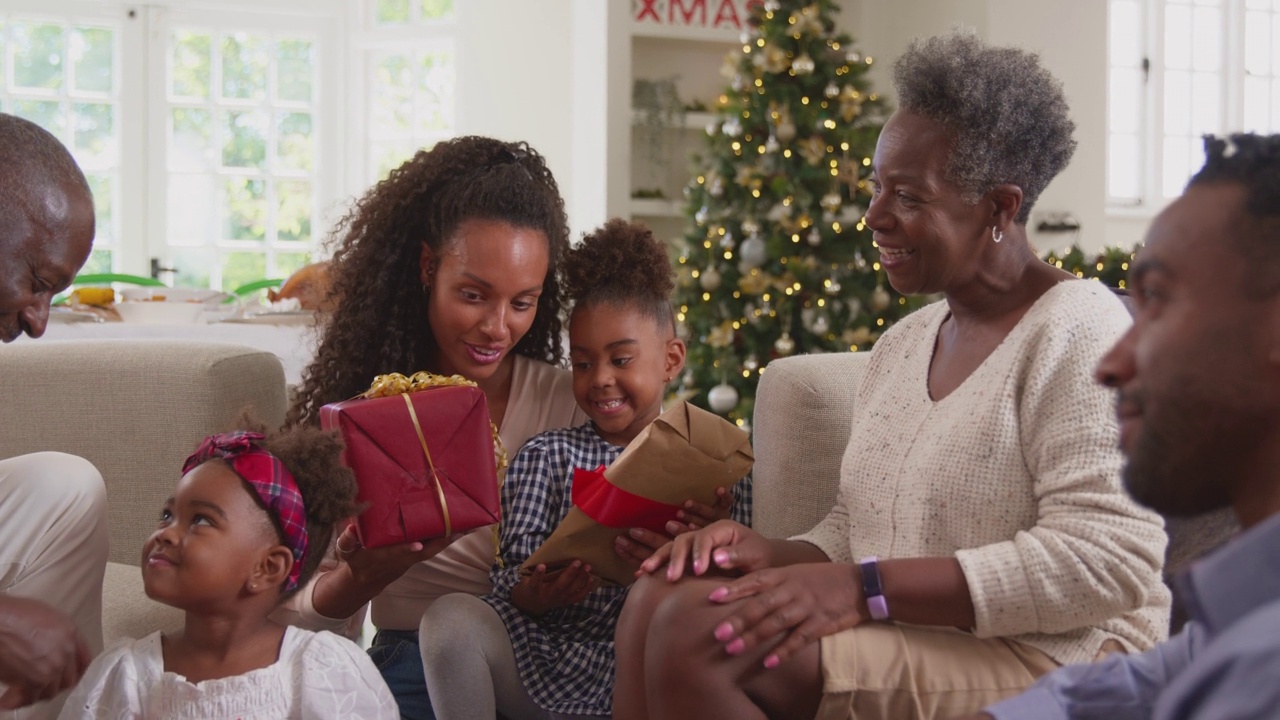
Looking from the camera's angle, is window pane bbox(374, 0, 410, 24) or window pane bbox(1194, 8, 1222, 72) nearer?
window pane bbox(1194, 8, 1222, 72)

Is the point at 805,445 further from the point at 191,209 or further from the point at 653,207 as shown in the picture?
the point at 191,209

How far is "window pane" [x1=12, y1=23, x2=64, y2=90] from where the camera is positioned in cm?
787

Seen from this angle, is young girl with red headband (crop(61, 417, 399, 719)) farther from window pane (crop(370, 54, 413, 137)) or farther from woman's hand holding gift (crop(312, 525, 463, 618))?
window pane (crop(370, 54, 413, 137))

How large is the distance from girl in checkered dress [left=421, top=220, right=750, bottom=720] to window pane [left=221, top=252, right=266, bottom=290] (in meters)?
6.43

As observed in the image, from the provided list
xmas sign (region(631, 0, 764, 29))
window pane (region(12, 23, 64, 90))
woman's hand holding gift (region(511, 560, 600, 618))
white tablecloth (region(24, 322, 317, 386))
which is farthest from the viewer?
window pane (region(12, 23, 64, 90))

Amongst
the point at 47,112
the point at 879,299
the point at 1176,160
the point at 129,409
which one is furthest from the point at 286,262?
the point at 129,409

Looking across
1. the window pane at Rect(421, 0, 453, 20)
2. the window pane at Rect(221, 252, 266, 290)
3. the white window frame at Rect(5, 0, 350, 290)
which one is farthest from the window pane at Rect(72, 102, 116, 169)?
the window pane at Rect(421, 0, 453, 20)

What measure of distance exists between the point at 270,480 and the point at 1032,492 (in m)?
1.14

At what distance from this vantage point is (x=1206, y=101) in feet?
27.2

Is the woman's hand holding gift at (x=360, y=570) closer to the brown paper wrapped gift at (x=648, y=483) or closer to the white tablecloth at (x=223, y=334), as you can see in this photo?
the brown paper wrapped gift at (x=648, y=483)

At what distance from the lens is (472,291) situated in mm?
2357

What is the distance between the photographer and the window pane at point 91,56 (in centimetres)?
799

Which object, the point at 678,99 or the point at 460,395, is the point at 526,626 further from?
the point at 678,99

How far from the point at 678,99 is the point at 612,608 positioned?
5.21 meters
